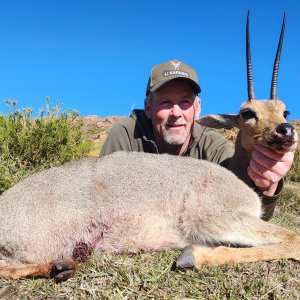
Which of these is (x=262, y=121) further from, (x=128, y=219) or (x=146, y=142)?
(x=128, y=219)

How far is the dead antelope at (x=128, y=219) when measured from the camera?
4.32m

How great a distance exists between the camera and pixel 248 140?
6039 mm

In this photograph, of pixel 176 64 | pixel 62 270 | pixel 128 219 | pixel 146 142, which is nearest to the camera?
pixel 62 270

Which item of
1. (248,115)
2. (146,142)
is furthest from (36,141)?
(248,115)

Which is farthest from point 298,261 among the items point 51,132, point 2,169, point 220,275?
point 51,132

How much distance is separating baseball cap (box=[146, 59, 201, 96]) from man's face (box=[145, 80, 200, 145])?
0.44 feet

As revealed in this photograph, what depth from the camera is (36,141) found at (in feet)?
35.4

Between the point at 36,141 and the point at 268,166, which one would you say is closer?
the point at 268,166

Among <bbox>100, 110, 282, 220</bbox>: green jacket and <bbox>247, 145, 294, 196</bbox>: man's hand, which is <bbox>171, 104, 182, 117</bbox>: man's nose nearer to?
<bbox>100, 110, 282, 220</bbox>: green jacket

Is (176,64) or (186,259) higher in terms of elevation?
(176,64)

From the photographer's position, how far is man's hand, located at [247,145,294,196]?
534 centimetres

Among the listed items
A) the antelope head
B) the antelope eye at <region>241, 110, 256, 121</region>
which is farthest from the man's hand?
the antelope eye at <region>241, 110, 256, 121</region>

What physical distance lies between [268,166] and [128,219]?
1949 mm

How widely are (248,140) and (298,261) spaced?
2.08 meters
